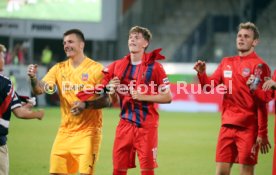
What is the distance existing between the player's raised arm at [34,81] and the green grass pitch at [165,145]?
3231mm

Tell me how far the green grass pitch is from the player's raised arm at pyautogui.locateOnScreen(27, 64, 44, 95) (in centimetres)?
323

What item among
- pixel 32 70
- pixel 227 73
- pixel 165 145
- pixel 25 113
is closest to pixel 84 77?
pixel 32 70

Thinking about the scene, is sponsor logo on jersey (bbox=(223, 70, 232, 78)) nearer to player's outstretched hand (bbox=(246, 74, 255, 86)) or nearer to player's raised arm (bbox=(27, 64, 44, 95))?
player's outstretched hand (bbox=(246, 74, 255, 86))

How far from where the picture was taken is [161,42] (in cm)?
3166

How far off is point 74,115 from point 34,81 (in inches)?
23.6

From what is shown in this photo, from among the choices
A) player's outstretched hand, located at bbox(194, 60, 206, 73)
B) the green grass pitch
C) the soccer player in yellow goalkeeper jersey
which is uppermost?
player's outstretched hand, located at bbox(194, 60, 206, 73)

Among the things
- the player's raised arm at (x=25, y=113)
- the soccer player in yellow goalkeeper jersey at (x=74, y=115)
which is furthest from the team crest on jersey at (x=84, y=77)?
the player's raised arm at (x=25, y=113)

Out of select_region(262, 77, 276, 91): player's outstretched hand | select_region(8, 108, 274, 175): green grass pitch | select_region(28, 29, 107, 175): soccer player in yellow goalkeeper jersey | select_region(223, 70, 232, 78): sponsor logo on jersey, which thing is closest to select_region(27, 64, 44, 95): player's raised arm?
select_region(28, 29, 107, 175): soccer player in yellow goalkeeper jersey

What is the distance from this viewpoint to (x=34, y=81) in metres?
7.39

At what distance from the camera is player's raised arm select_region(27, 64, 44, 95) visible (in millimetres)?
7228

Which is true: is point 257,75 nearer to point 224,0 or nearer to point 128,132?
point 128,132

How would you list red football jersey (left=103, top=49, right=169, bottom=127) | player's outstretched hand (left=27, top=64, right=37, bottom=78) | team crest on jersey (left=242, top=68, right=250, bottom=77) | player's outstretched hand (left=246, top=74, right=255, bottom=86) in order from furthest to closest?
team crest on jersey (left=242, top=68, right=250, bottom=77)
player's outstretched hand (left=246, top=74, right=255, bottom=86)
red football jersey (left=103, top=49, right=169, bottom=127)
player's outstretched hand (left=27, top=64, right=37, bottom=78)

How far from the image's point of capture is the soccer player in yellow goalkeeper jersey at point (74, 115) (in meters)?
7.41

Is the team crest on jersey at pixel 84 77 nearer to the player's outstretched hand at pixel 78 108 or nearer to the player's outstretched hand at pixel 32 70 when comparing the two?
the player's outstretched hand at pixel 78 108
